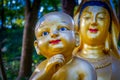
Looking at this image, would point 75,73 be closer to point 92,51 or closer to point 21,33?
point 92,51

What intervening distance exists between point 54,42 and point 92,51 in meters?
0.73

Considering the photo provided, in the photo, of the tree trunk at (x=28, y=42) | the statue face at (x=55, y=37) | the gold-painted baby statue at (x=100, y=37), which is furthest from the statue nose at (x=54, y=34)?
the tree trunk at (x=28, y=42)

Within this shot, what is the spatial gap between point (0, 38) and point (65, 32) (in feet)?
13.1

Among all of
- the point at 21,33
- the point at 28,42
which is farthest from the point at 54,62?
the point at 21,33

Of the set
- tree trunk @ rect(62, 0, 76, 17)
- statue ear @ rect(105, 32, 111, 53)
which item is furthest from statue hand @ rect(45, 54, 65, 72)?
tree trunk @ rect(62, 0, 76, 17)

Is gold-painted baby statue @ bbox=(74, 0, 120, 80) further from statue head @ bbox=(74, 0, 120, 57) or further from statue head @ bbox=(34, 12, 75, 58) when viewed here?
statue head @ bbox=(34, 12, 75, 58)

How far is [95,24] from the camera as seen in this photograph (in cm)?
179

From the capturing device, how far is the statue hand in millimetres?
1134

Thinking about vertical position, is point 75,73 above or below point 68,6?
below

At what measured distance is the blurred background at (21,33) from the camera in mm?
2784

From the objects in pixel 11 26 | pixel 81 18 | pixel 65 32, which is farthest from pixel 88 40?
pixel 11 26

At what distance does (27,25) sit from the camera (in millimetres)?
2918

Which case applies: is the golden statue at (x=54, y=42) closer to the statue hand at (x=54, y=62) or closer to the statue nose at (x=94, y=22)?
the statue hand at (x=54, y=62)

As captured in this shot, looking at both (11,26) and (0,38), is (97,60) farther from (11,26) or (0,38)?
(11,26)
